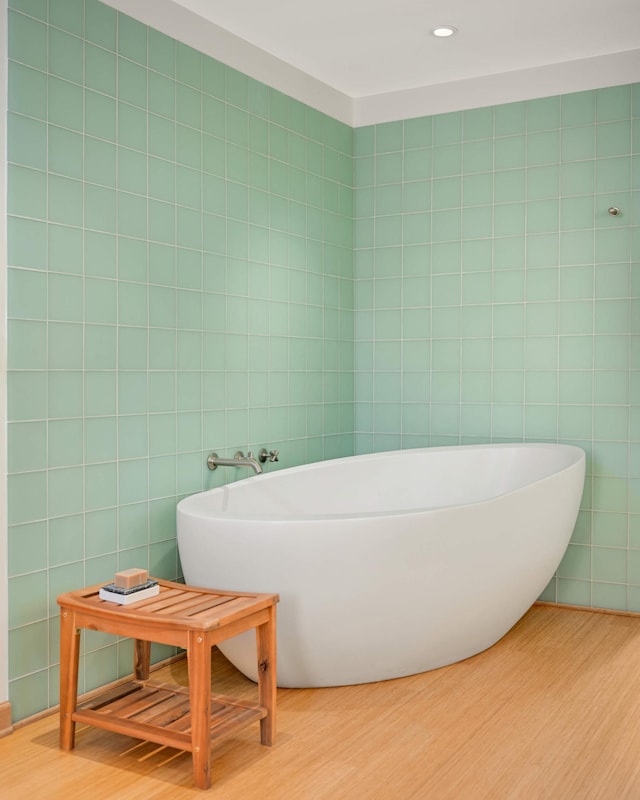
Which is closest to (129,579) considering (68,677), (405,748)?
(68,677)

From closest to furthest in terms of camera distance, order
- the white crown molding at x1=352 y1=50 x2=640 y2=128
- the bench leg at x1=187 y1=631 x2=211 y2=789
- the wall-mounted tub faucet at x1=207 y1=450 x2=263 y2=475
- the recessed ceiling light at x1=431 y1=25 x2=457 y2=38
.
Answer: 1. the bench leg at x1=187 y1=631 x2=211 y2=789
2. the wall-mounted tub faucet at x1=207 y1=450 x2=263 y2=475
3. the recessed ceiling light at x1=431 y1=25 x2=457 y2=38
4. the white crown molding at x1=352 y1=50 x2=640 y2=128

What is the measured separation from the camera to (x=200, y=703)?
87.4 inches

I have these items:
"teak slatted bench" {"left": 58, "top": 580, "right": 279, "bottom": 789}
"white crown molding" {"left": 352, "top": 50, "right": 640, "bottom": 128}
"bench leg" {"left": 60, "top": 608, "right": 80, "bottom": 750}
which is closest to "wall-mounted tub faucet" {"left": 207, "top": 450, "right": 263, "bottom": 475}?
"teak slatted bench" {"left": 58, "top": 580, "right": 279, "bottom": 789}

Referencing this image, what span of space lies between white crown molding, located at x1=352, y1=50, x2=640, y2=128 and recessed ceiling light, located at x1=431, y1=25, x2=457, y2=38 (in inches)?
23.2

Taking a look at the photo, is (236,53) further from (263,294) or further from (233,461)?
(233,461)

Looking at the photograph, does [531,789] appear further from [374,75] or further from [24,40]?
[374,75]

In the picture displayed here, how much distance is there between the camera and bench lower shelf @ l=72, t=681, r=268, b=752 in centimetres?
231

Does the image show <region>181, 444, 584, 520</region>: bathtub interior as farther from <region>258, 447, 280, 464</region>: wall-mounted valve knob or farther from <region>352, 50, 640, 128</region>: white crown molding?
<region>352, 50, 640, 128</region>: white crown molding

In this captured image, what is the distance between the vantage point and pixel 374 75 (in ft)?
13.4

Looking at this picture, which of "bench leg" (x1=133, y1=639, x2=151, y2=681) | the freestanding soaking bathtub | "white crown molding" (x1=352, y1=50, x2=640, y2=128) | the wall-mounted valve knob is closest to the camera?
the freestanding soaking bathtub

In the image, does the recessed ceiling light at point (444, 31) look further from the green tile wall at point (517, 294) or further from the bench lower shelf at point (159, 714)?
the bench lower shelf at point (159, 714)

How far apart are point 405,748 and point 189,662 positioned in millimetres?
703

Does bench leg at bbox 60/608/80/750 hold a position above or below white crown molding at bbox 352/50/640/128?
below

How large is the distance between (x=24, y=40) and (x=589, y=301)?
2580 millimetres
